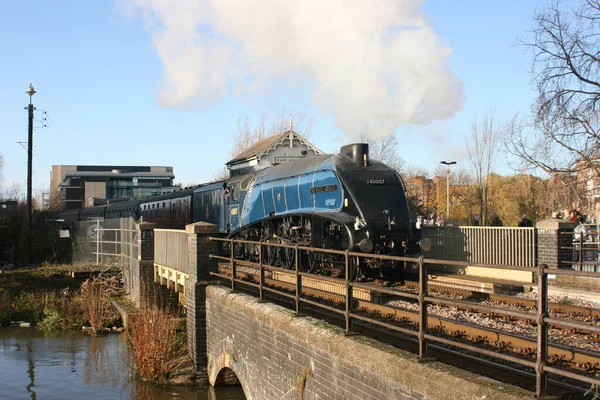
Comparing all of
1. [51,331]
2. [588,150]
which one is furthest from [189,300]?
[588,150]

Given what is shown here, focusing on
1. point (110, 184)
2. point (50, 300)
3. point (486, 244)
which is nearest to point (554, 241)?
point (486, 244)

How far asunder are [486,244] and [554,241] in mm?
2504

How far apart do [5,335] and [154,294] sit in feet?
18.1

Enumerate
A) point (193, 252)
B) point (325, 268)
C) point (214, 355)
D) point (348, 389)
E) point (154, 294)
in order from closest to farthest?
point (348, 389) → point (214, 355) → point (193, 252) → point (325, 268) → point (154, 294)

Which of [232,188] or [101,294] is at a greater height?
[232,188]

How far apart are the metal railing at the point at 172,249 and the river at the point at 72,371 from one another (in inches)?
111

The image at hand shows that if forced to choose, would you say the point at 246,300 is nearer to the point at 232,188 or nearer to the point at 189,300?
the point at 189,300

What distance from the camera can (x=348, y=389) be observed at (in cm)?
662

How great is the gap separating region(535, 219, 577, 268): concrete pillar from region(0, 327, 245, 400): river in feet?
28.9

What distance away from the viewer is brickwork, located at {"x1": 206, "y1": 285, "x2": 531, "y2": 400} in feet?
17.2

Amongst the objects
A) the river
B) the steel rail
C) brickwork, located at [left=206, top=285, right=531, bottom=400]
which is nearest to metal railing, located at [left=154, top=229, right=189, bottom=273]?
the river

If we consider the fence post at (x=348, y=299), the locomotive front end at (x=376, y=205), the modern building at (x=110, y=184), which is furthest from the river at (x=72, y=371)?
the modern building at (x=110, y=184)

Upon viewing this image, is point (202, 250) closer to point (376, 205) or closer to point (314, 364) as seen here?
point (376, 205)

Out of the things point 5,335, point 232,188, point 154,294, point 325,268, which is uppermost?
point 232,188
